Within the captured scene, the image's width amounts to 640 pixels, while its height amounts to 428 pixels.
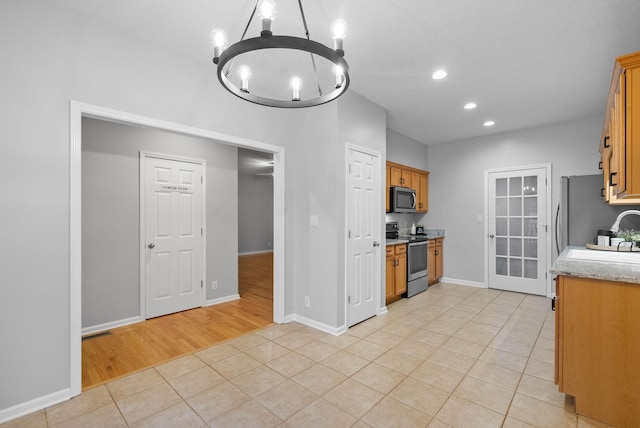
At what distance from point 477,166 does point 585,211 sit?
1849mm

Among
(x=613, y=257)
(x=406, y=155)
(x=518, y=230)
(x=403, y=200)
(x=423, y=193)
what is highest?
(x=406, y=155)

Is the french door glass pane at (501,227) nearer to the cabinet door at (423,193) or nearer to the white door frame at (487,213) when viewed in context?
the white door frame at (487,213)

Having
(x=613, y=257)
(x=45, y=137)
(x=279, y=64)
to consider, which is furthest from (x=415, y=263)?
(x=45, y=137)

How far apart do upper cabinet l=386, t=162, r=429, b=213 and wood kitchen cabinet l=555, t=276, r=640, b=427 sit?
303 cm

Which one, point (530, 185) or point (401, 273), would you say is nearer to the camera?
point (401, 273)

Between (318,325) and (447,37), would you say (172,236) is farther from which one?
(447,37)

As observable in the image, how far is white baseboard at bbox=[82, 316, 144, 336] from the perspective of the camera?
3.26m

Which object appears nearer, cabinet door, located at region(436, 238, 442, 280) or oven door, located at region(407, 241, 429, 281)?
oven door, located at region(407, 241, 429, 281)

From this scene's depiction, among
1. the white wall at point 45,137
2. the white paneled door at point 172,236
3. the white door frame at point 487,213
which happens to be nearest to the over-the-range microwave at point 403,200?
the white door frame at point 487,213

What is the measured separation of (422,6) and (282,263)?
2.75 metres

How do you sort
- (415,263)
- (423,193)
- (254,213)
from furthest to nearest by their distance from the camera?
(254,213) < (423,193) < (415,263)

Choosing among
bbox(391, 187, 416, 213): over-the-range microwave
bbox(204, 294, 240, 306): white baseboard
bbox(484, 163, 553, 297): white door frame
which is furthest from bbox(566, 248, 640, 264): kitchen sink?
bbox(204, 294, 240, 306): white baseboard

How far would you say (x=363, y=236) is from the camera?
12.0ft

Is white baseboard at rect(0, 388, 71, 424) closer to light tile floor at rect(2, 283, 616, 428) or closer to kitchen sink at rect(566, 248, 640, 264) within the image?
light tile floor at rect(2, 283, 616, 428)
